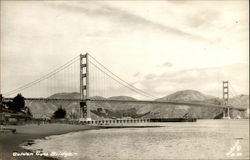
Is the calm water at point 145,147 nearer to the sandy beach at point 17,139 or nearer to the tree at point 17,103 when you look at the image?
the sandy beach at point 17,139

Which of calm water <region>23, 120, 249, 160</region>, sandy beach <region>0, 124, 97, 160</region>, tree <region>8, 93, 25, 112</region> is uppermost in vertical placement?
tree <region>8, 93, 25, 112</region>

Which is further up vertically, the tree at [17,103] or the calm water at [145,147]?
the tree at [17,103]

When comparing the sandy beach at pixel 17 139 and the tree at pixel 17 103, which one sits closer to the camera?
the sandy beach at pixel 17 139

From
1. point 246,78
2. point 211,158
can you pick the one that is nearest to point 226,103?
point 211,158

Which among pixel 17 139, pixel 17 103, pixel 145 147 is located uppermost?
pixel 17 103

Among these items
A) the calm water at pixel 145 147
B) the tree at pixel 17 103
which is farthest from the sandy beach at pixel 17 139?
the tree at pixel 17 103

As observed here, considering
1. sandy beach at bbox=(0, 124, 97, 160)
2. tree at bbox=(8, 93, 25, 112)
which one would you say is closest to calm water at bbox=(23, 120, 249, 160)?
sandy beach at bbox=(0, 124, 97, 160)

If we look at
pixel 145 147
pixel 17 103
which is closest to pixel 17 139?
pixel 145 147

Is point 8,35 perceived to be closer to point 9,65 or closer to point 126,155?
point 9,65

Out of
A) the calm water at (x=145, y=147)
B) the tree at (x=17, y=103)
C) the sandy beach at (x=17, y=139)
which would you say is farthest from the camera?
the tree at (x=17, y=103)

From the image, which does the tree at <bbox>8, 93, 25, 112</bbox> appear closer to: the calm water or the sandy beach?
the sandy beach

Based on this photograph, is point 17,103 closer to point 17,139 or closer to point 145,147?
point 17,139
